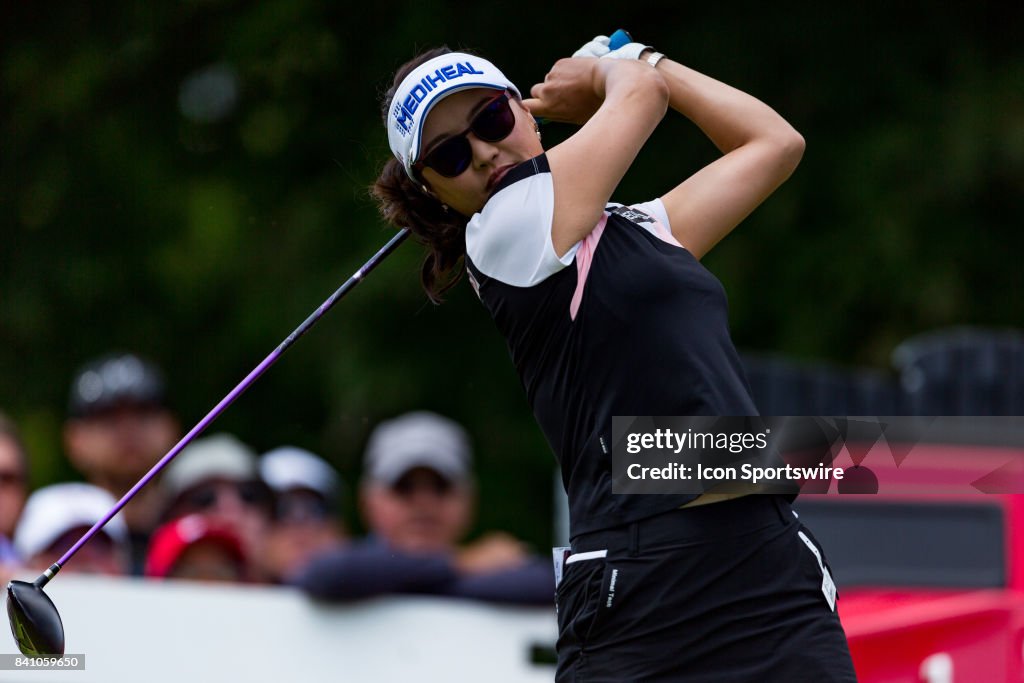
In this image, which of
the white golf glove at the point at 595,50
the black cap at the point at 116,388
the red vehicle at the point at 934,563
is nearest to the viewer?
the white golf glove at the point at 595,50

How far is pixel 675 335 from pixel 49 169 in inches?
293

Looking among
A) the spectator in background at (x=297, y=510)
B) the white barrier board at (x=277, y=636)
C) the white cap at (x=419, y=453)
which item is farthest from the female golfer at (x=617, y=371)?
the spectator in background at (x=297, y=510)

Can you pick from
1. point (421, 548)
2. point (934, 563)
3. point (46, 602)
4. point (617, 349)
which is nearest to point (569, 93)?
point (617, 349)

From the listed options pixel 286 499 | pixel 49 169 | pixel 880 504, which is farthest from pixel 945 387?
pixel 49 169

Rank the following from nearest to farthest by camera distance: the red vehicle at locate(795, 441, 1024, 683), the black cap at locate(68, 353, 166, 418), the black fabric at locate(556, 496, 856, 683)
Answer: the black fabric at locate(556, 496, 856, 683) < the red vehicle at locate(795, 441, 1024, 683) < the black cap at locate(68, 353, 166, 418)

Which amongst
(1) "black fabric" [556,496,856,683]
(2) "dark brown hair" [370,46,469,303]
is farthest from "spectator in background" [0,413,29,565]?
(1) "black fabric" [556,496,856,683]

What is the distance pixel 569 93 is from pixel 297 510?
3.52 metres

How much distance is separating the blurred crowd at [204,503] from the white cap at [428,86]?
2.41 metres

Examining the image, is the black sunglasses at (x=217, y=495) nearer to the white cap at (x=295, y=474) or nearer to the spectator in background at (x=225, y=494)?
the spectator in background at (x=225, y=494)

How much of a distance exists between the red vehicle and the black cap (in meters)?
3.04

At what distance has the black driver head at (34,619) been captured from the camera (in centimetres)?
333

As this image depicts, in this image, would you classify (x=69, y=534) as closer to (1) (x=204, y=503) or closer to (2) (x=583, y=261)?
(1) (x=204, y=503)

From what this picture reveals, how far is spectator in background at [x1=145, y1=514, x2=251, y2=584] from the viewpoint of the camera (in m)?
5.40

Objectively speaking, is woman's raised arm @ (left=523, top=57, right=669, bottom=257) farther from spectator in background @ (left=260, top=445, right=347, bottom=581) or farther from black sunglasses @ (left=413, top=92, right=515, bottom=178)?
spectator in background @ (left=260, top=445, right=347, bottom=581)
